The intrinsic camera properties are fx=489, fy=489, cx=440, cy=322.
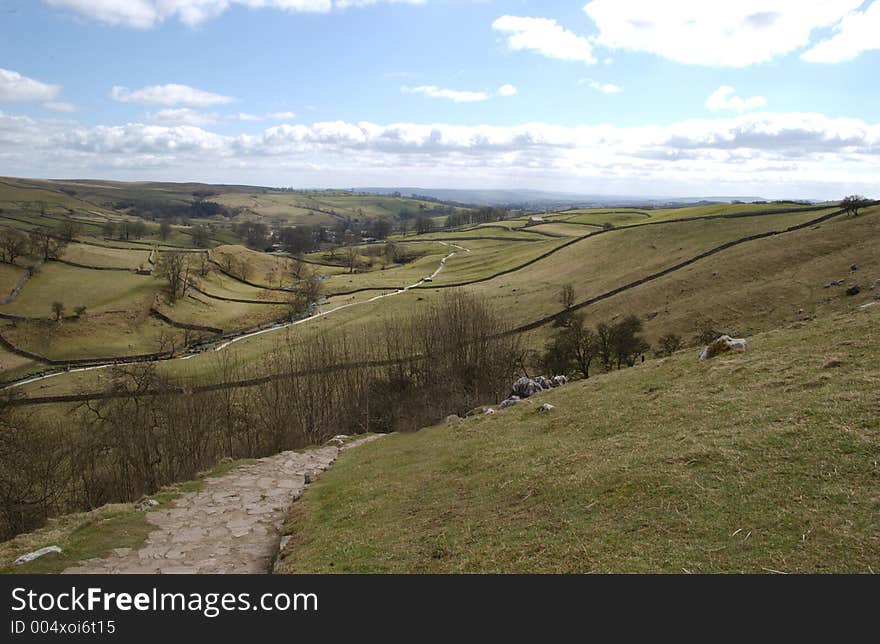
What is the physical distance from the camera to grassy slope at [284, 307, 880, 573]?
945 cm

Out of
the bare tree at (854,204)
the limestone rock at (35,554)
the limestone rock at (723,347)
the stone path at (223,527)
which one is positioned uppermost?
the bare tree at (854,204)

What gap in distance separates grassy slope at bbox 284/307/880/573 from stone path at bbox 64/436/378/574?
112 centimetres

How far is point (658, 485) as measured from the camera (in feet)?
39.3

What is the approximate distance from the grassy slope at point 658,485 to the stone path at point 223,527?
44.3 inches

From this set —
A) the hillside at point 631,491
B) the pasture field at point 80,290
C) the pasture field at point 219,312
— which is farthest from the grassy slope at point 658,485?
the pasture field at point 80,290

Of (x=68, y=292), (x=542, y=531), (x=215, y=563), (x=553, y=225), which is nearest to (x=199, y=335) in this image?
(x=68, y=292)

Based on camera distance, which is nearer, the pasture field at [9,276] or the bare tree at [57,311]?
the bare tree at [57,311]

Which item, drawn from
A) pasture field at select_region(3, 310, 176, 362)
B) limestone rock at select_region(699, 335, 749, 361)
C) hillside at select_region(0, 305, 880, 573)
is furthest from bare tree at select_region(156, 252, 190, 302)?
limestone rock at select_region(699, 335, 749, 361)

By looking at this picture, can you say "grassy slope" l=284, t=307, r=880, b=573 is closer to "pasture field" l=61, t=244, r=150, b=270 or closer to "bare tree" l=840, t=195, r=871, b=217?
"bare tree" l=840, t=195, r=871, b=217

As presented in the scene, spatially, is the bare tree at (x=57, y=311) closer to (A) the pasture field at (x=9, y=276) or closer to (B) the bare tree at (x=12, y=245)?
(A) the pasture field at (x=9, y=276)

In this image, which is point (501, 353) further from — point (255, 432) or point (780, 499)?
point (780, 499)

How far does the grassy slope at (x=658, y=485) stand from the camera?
945 cm

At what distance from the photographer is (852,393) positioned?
1365 centimetres
